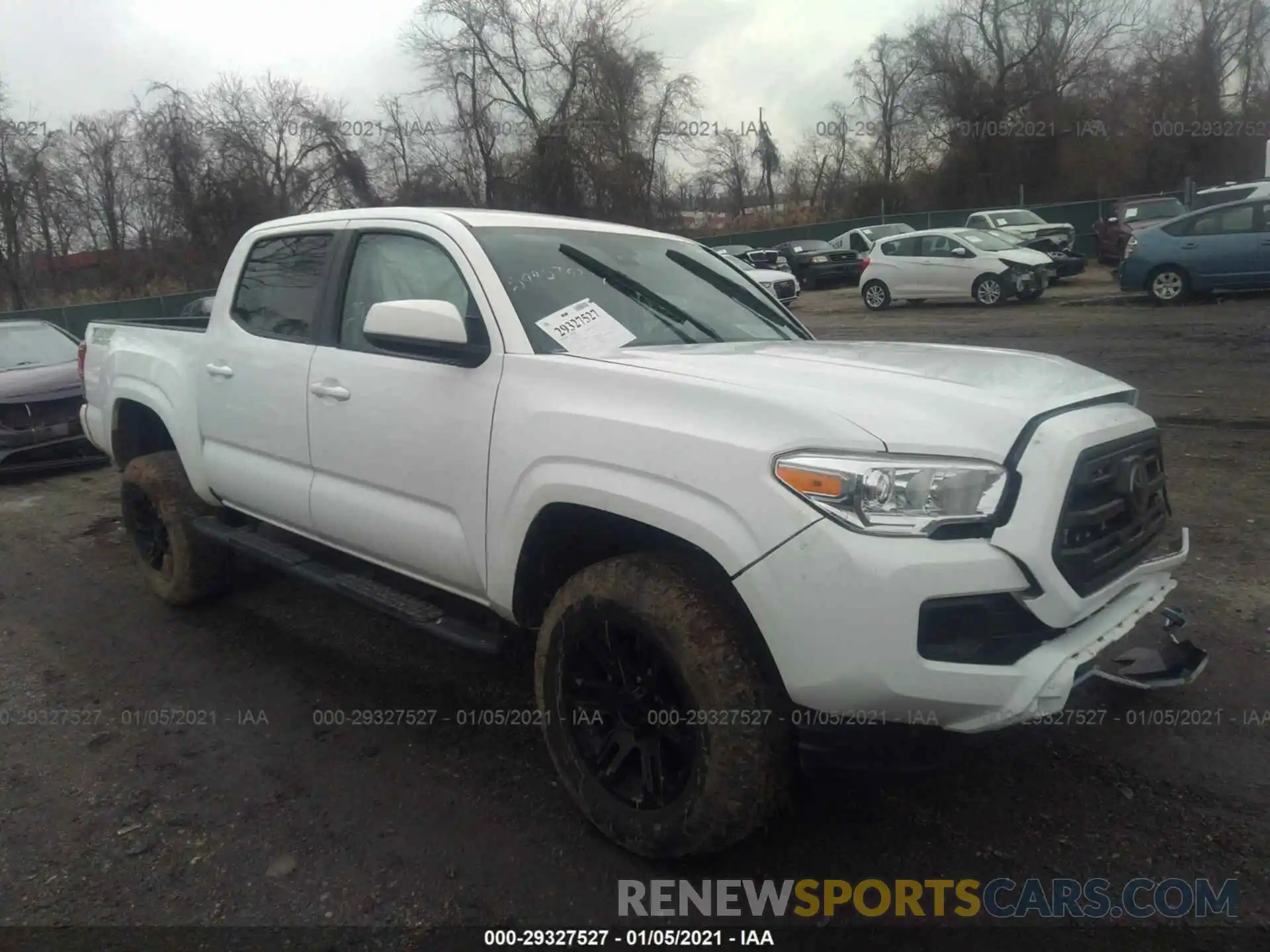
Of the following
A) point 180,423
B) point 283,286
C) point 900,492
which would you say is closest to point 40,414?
point 180,423

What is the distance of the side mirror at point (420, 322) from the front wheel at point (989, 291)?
16527 mm

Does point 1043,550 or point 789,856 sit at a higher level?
point 1043,550

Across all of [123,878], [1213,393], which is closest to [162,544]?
[123,878]

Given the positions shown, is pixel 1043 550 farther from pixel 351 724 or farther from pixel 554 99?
pixel 554 99

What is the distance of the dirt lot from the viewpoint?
2652 millimetres

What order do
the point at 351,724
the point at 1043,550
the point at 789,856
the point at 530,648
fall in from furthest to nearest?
the point at 351,724, the point at 530,648, the point at 789,856, the point at 1043,550

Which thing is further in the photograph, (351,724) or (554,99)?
(554,99)

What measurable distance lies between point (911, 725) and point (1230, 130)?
44.6 meters

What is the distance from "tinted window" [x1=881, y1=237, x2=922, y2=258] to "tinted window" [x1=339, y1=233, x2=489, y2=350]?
1674 centimetres

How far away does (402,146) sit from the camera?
3697cm

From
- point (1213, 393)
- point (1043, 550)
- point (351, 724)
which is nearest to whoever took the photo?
point (1043, 550)

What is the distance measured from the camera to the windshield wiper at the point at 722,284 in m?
3.97

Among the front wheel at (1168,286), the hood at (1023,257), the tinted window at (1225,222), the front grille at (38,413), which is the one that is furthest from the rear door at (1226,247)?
the front grille at (38,413)

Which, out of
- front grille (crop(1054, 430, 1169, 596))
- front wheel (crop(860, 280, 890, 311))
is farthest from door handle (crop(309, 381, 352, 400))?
front wheel (crop(860, 280, 890, 311))
